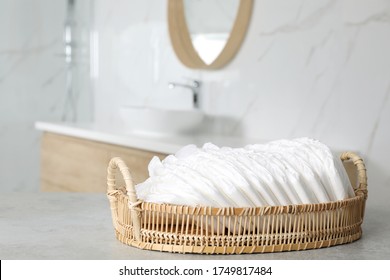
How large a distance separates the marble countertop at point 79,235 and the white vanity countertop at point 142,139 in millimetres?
1428

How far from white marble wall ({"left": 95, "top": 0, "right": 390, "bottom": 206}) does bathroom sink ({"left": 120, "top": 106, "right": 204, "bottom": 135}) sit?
18cm

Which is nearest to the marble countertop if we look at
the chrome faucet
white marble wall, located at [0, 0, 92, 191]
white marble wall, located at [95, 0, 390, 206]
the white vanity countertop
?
white marble wall, located at [95, 0, 390, 206]

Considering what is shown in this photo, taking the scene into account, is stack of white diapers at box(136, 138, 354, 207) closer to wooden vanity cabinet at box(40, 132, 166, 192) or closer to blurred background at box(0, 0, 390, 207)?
blurred background at box(0, 0, 390, 207)

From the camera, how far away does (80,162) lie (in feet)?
12.9

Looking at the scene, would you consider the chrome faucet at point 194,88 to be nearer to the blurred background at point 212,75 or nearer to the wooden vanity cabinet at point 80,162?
the blurred background at point 212,75

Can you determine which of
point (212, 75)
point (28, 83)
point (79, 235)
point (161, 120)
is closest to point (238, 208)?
point (79, 235)

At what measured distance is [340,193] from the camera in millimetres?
1369

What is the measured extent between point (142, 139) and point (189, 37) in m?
0.93

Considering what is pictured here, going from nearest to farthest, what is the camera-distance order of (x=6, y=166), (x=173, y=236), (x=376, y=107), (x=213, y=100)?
(x=173, y=236) → (x=376, y=107) → (x=213, y=100) → (x=6, y=166)

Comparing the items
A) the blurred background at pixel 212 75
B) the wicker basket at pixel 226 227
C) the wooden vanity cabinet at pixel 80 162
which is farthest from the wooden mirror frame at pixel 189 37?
the wicker basket at pixel 226 227

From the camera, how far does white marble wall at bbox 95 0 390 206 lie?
9.88 feet
